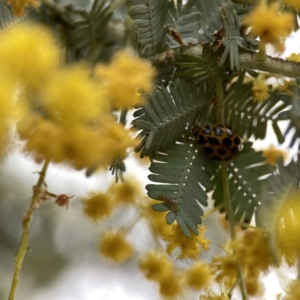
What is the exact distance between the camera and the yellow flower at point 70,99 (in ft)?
0.71

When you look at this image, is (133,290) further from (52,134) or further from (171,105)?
(52,134)

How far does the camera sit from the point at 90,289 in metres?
0.84

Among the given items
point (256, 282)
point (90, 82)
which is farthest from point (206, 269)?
point (90, 82)

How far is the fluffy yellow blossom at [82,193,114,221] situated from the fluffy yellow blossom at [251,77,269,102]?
8.2 inches

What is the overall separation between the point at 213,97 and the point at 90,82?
0.25m

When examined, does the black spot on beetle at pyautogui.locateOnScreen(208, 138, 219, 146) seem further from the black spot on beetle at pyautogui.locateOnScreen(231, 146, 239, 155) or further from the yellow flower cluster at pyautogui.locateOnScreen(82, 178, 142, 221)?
the yellow flower cluster at pyautogui.locateOnScreen(82, 178, 142, 221)

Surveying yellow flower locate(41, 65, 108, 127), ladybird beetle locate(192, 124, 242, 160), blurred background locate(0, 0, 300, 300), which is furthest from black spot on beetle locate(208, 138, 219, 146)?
blurred background locate(0, 0, 300, 300)

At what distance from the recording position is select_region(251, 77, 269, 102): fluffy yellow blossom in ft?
1.58

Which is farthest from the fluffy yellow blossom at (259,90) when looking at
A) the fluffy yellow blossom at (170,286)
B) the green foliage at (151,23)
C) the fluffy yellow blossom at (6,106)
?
the fluffy yellow blossom at (6,106)

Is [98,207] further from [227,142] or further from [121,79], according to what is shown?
[121,79]

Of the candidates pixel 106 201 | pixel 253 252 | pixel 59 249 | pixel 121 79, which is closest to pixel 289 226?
pixel 253 252

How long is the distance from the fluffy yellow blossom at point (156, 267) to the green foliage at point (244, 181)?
92mm

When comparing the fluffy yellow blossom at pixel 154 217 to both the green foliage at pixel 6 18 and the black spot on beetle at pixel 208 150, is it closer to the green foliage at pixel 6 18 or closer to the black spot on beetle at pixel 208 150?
the black spot on beetle at pixel 208 150

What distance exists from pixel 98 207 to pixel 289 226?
270 mm
